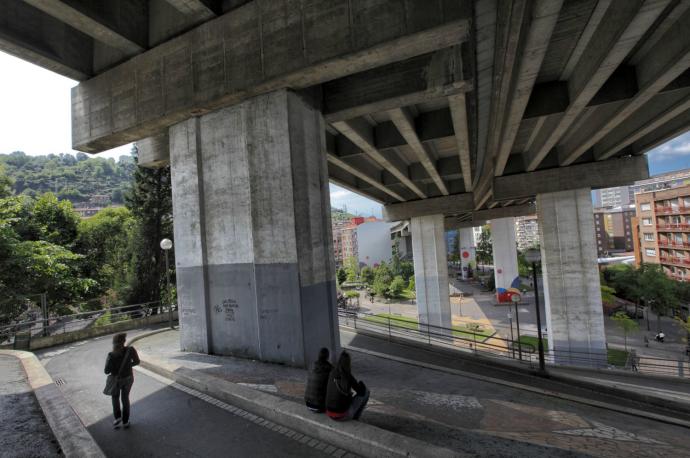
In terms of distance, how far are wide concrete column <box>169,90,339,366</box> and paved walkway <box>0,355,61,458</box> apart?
137 inches

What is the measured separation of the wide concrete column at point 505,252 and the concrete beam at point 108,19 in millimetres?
51736

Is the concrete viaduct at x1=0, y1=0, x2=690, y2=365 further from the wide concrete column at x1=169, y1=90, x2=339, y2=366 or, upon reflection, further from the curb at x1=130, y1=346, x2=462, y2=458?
the curb at x1=130, y1=346, x2=462, y2=458

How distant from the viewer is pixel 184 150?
9.57m

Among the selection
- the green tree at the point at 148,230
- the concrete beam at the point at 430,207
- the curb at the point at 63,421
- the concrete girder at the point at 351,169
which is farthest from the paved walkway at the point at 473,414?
the concrete beam at the point at 430,207

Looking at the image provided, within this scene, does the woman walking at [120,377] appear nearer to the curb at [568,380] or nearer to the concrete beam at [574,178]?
the curb at [568,380]

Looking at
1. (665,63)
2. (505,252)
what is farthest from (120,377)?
(505,252)

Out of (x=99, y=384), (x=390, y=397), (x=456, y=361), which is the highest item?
(x=99, y=384)

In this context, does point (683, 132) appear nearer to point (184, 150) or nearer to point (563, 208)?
point (563, 208)

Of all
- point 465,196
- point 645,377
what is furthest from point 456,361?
point 465,196

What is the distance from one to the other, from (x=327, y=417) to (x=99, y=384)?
5938mm

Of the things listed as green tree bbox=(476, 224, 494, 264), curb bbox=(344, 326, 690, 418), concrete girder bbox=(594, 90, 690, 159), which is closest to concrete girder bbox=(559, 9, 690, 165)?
concrete girder bbox=(594, 90, 690, 159)

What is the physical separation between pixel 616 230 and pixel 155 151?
563ft

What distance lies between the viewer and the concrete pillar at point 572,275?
2033cm

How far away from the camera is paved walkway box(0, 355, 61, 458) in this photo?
4484mm
